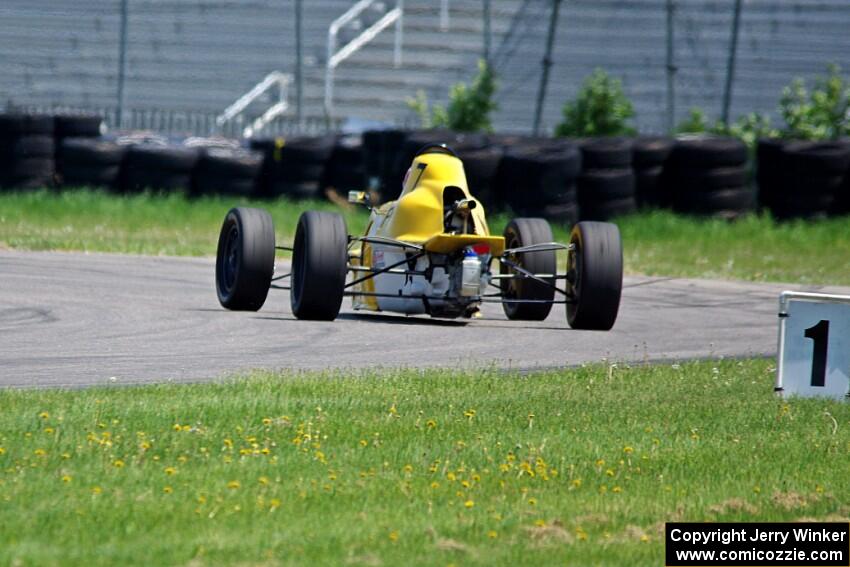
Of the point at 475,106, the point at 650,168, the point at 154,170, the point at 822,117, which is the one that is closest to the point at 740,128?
the point at 822,117

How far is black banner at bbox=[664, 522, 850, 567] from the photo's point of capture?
575 cm

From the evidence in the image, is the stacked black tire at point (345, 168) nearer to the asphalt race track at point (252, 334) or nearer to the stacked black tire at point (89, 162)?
the stacked black tire at point (89, 162)

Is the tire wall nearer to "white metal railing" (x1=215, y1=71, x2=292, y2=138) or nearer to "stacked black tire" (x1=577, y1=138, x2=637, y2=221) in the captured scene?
"stacked black tire" (x1=577, y1=138, x2=637, y2=221)

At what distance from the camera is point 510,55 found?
3338 centimetres

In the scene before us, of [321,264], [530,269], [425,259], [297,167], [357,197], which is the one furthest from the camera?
[297,167]

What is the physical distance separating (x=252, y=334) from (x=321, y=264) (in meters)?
0.74

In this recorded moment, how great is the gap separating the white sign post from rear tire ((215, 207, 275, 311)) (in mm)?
4504

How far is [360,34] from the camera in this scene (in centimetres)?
3572

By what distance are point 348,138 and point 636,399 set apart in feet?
53.4

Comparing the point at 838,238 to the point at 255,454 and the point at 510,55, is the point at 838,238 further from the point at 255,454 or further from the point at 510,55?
the point at 255,454

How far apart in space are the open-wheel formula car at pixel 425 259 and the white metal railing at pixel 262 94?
20.1 metres

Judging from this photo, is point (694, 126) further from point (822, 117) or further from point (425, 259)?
point (425, 259)

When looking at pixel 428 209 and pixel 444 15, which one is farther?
pixel 444 15

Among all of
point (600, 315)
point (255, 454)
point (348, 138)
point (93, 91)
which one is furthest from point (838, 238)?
point (93, 91)
